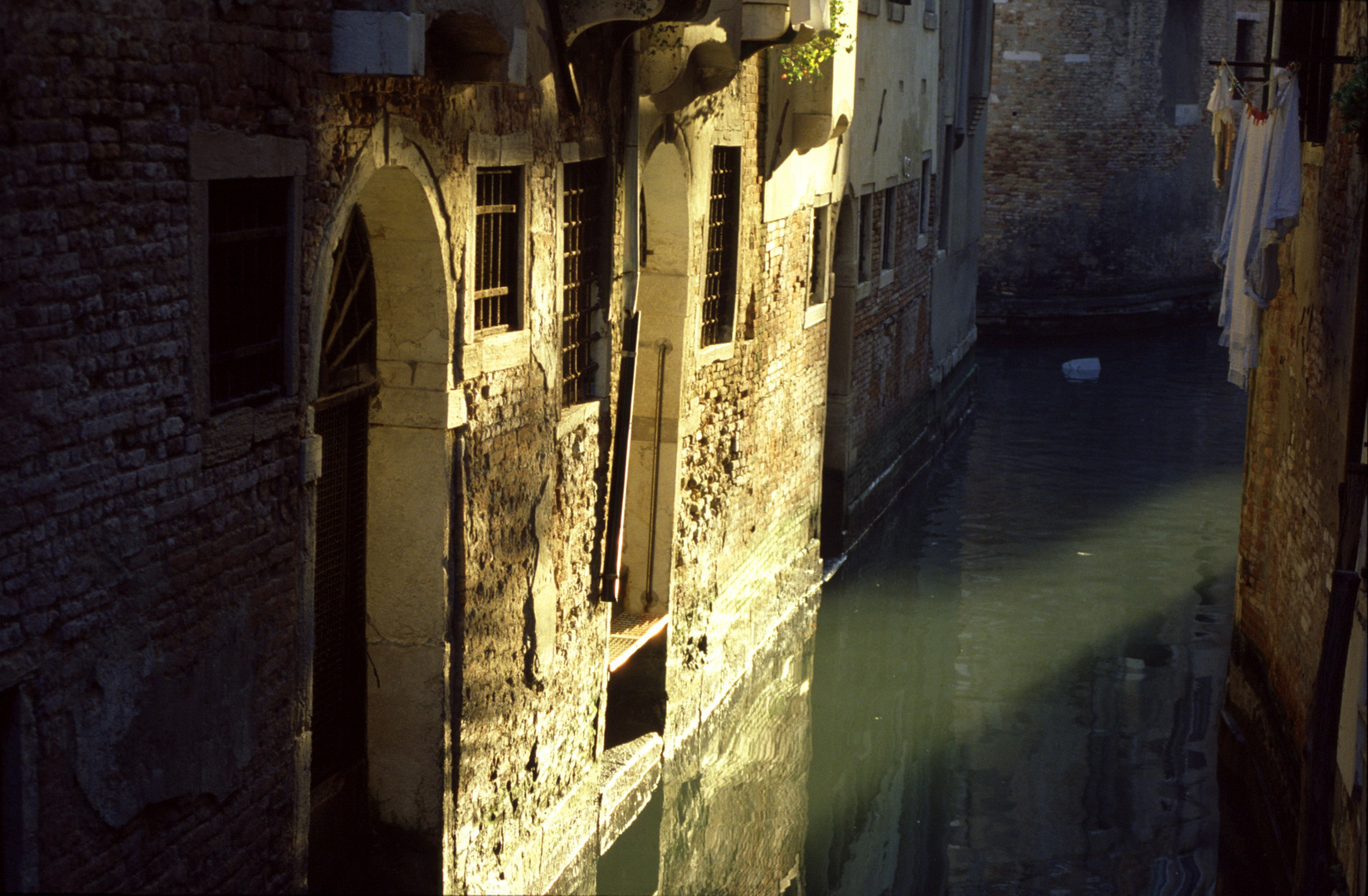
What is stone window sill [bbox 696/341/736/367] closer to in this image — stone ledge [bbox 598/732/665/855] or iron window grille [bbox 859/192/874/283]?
stone ledge [bbox 598/732/665/855]

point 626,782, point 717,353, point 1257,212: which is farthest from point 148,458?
point 1257,212

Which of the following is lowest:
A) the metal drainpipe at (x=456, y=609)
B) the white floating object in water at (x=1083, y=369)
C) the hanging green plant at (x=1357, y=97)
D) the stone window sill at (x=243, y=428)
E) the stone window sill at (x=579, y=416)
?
the white floating object in water at (x=1083, y=369)

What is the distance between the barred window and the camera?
705 centimetres

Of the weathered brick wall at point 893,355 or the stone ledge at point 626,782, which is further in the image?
the weathered brick wall at point 893,355

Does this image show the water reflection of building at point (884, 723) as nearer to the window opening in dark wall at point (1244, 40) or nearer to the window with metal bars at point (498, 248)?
the window with metal bars at point (498, 248)

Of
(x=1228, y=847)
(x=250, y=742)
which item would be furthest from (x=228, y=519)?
(x=1228, y=847)

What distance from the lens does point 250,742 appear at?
4.62 meters

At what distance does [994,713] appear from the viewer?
1000 cm

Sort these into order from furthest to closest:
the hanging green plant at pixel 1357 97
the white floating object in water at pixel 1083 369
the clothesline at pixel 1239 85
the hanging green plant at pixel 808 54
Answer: the white floating object in water at pixel 1083 369 → the hanging green plant at pixel 808 54 → the clothesline at pixel 1239 85 → the hanging green plant at pixel 1357 97

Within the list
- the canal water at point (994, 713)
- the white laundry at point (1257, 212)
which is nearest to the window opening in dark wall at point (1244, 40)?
the canal water at point (994, 713)

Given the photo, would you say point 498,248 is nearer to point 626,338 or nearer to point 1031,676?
point 626,338

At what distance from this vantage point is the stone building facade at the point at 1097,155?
91.8ft

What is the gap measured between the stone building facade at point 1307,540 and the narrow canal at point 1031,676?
40 centimetres

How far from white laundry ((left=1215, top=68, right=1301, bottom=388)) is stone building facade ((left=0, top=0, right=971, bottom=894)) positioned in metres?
2.33
